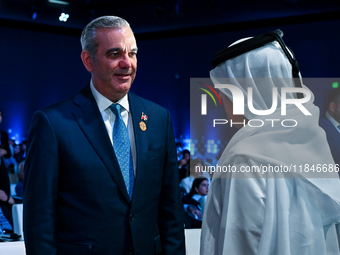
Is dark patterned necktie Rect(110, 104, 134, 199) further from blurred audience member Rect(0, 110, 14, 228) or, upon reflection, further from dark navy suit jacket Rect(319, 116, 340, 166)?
blurred audience member Rect(0, 110, 14, 228)

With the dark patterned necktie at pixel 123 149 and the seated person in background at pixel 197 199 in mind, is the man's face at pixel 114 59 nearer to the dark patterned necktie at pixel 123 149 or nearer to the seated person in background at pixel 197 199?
the dark patterned necktie at pixel 123 149

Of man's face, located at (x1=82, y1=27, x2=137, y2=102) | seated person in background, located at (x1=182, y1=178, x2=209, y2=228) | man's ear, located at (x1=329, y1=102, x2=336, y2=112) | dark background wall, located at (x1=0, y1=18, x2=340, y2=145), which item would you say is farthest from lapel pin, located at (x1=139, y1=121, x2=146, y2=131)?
dark background wall, located at (x1=0, y1=18, x2=340, y2=145)

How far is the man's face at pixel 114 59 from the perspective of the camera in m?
1.32

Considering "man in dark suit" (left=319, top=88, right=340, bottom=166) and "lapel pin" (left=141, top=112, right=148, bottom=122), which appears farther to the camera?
"man in dark suit" (left=319, top=88, right=340, bottom=166)

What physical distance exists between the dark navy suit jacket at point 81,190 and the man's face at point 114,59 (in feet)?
0.38

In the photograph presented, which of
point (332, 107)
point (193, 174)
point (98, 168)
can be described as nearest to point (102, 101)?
point (98, 168)

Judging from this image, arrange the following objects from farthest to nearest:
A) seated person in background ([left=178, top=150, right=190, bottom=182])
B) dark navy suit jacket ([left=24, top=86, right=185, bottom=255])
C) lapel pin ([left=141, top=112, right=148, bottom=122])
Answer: seated person in background ([left=178, top=150, right=190, bottom=182]) < lapel pin ([left=141, top=112, right=148, bottom=122]) < dark navy suit jacket ([left=24, top=86, right=185, bottom=255])

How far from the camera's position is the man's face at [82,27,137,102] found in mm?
1317

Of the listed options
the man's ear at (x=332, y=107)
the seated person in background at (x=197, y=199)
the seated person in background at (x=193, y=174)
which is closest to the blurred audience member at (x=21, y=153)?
the seated person in background at (x=193, y=174)

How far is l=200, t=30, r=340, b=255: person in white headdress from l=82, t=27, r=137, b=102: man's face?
44cm

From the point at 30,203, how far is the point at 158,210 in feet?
1.67

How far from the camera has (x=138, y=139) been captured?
4.49 feet

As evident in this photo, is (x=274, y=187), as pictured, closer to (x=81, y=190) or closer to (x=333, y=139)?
(x=81, y=190)

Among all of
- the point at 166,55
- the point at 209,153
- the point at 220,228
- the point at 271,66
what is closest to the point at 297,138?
the point at 271,66
